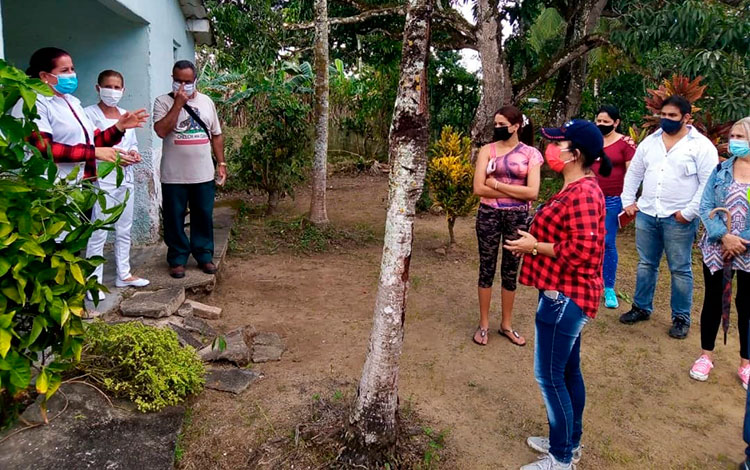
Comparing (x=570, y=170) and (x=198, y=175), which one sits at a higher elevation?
(x=570, y=170)

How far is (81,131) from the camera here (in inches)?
141

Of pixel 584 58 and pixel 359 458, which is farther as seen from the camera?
pixel 584 58

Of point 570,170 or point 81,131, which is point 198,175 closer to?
point 81,131

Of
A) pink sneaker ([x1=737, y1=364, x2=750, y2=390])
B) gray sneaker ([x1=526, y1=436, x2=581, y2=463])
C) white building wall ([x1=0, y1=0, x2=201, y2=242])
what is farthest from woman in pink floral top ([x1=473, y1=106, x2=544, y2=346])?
white building wall ([x1=0, y1=0, x2=201, y2=242])

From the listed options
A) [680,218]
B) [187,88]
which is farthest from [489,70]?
[187,88]

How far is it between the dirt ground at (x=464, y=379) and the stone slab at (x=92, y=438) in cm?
20


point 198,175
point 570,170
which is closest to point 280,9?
point 198,175

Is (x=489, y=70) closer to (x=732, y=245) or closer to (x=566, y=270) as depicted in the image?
(x=732, y=245)

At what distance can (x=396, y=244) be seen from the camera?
104 inches

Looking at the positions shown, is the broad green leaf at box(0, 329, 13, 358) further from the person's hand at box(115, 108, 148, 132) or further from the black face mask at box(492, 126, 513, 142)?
the black face mask at box(492, 126, 513, 142)

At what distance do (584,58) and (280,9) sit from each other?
5493 millimetres

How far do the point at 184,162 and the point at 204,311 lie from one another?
4.18 feet

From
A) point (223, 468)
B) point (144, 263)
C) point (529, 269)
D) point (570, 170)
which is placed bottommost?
point (223, 468)

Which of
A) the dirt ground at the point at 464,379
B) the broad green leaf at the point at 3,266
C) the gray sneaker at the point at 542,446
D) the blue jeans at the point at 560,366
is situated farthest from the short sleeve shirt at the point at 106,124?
the gray sneaker at the point at 542,446
